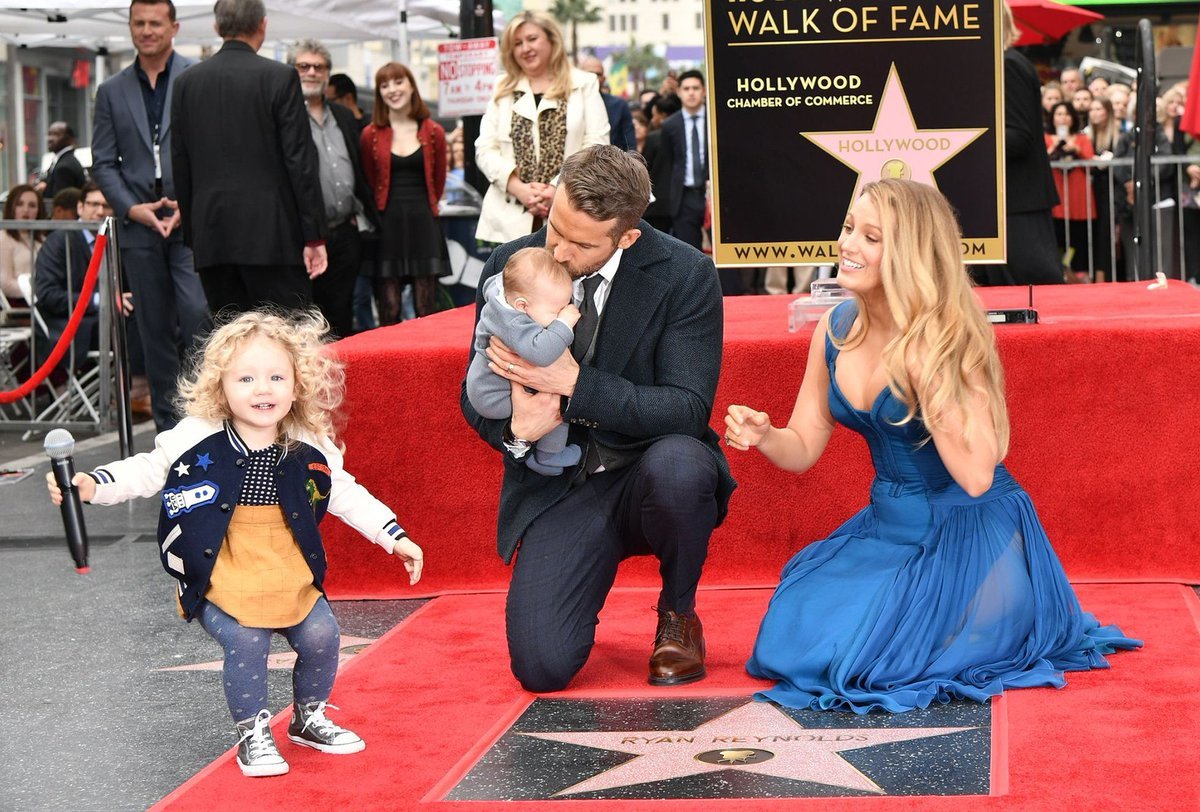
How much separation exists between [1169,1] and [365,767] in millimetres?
20480

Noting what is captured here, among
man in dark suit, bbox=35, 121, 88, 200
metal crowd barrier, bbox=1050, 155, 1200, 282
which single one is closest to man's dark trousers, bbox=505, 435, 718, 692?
metal crowd barrier, bbox=1050, 155, 1200, 282

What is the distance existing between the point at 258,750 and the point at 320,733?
183mm

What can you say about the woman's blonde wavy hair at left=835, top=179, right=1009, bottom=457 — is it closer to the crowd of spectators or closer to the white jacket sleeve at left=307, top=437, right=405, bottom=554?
the white jacket sleeve at left=307, top=437, right=405, bottom=554

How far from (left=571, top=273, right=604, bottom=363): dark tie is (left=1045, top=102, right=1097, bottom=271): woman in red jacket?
23.0 ft

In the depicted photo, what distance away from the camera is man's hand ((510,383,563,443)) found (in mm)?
3902

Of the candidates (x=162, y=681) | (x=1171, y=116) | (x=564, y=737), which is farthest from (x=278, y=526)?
(x=1171, y=116)

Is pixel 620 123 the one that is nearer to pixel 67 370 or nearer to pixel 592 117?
pixel 592 117

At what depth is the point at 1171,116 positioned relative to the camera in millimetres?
11867

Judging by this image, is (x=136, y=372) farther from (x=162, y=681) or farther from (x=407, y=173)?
(x=162, y=681)

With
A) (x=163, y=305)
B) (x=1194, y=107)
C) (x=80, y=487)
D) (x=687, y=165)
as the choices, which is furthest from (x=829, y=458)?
(x=687, y=165)

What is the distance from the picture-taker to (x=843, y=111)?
536cm

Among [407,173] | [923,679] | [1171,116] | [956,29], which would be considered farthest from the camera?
[1171,116]

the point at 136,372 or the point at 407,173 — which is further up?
the point at 407,173

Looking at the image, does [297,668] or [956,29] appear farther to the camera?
[956,29]
